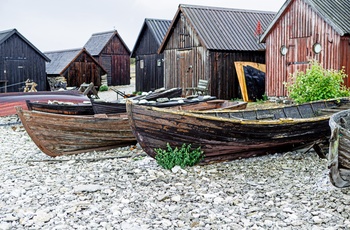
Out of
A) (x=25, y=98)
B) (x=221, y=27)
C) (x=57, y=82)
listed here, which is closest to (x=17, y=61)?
(x=57, y=82)

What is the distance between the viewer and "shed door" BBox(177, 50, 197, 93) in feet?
77.5

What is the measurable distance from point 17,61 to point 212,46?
49.3 feet

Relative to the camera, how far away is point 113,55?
4522 centimetres

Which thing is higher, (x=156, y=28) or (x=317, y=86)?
(x=156, y=28)

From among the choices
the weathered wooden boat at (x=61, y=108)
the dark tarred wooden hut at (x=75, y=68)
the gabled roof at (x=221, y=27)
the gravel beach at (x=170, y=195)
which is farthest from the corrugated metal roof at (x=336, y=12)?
the dark tarred wooden hut at (x=75, y=68)

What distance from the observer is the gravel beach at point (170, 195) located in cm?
700

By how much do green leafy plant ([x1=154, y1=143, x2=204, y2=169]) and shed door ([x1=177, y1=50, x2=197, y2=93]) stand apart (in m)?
13.7

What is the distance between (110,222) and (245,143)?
13.6 ft

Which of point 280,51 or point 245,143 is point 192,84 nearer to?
point 280,51

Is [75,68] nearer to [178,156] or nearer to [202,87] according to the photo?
[202,87]

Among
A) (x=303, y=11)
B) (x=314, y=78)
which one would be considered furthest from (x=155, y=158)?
(x=303, y=11)

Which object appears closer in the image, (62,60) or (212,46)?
(212,46)

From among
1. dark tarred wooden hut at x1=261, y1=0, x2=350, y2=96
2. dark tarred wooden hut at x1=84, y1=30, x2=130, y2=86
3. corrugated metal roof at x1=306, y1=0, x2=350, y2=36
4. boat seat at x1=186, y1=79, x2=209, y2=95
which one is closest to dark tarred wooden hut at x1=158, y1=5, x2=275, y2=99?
boat seat at x1=186, y1=79, x2=209, y2=95

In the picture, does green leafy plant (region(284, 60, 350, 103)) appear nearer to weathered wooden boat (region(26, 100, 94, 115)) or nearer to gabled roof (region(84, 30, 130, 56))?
weathered wooden boat (region(26, 100, 94, 115))
